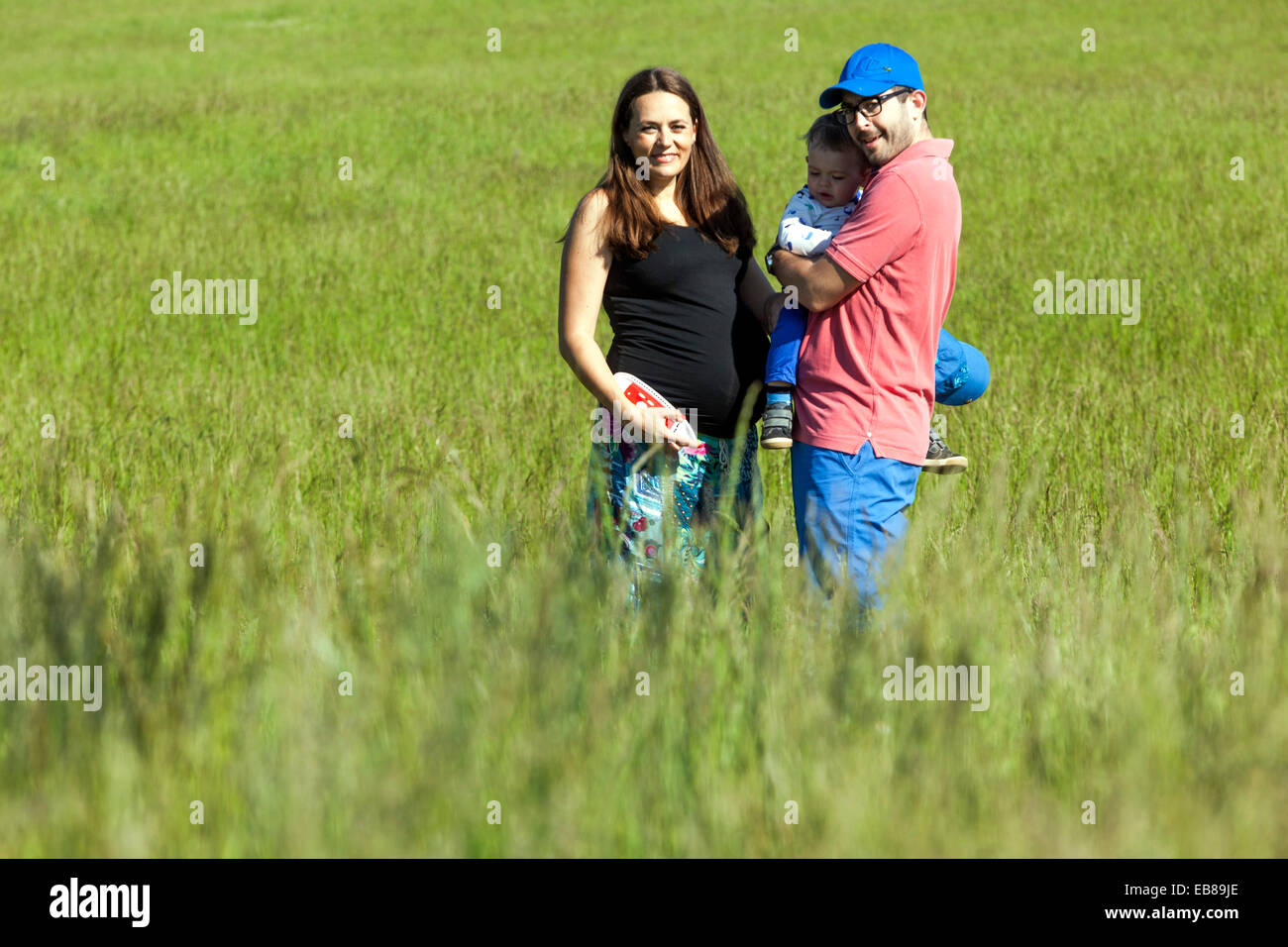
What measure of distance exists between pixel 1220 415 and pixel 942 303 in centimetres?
254

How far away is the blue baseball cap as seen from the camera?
2611 mm

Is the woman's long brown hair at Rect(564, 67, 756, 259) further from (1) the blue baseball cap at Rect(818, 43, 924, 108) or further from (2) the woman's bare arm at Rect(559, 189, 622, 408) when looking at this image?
(1) the blue baseball cap at Rect(818, 43, 924, 108)

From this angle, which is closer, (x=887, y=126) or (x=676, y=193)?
(x=887, y=126)

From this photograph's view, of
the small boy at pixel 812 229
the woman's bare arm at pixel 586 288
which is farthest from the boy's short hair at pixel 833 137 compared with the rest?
the woman's bare arm at pixel 586 288

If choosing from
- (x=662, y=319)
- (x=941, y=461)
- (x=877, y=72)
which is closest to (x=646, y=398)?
(x=662, y=319)

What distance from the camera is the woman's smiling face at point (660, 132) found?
2893 mm

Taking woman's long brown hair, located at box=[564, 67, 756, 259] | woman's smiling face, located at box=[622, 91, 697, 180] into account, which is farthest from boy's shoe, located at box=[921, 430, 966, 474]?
woman's smiling face, located at box=[622, 91, 697, 180]

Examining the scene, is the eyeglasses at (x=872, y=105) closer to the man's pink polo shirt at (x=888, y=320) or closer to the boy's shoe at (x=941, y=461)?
the man's pink polo shirt at (x=888, y=320)

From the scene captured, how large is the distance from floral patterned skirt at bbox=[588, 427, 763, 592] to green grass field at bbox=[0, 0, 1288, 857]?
0.13 meters

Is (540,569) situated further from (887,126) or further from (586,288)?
(887,126)

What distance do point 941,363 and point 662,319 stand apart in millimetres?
743

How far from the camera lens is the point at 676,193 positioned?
304cm

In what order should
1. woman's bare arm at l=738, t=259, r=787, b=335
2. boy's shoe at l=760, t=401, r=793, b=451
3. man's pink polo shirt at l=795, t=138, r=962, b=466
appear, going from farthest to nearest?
woman's bare arm at l=738, t=259, r=787, b=335 < boy's shoe at l=760, t=401, r=793, b=451 < man's pink polo shirt at l=795, t=138, r=962, b=466
